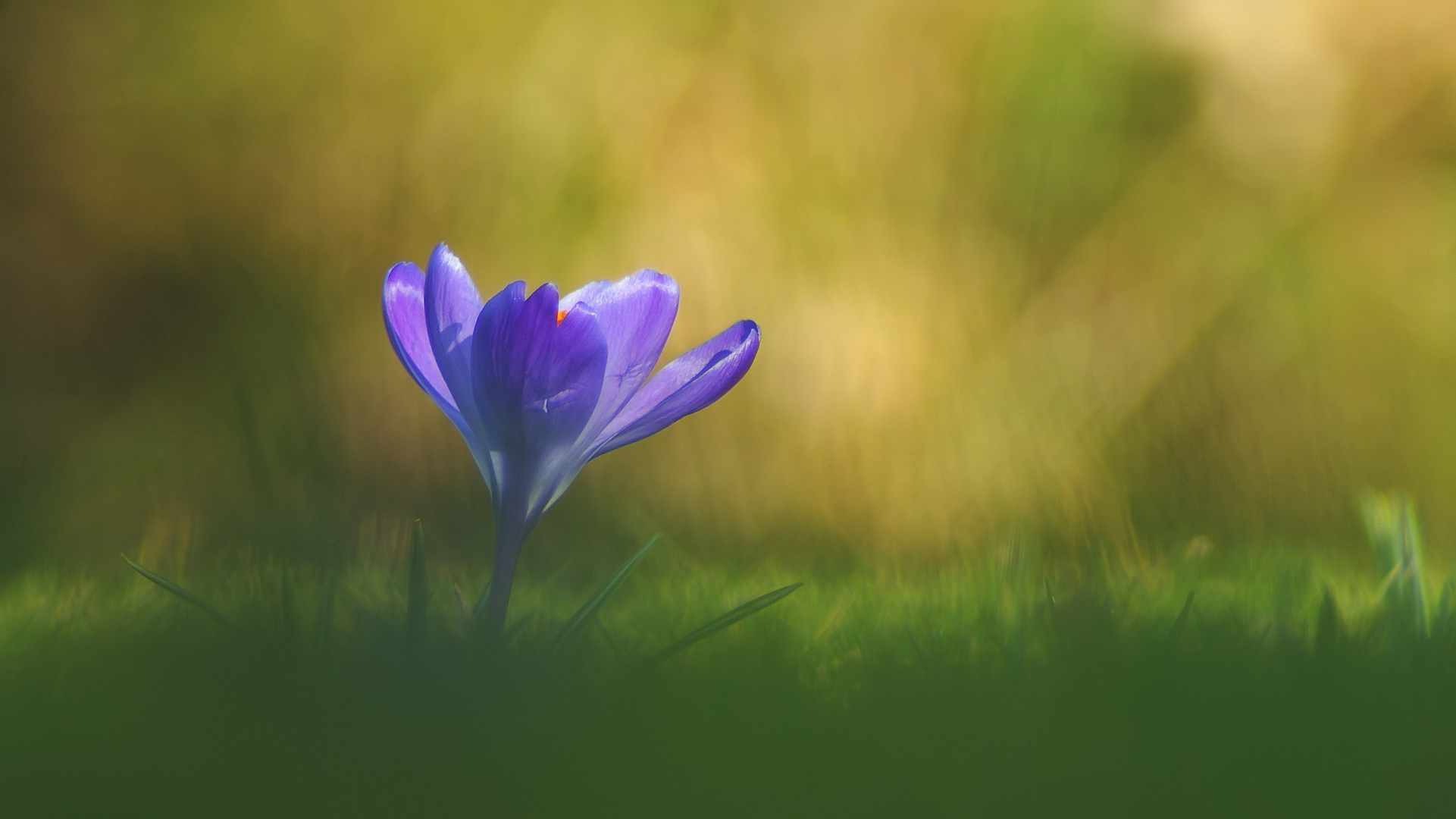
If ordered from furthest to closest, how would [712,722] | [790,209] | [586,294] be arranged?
[790,209] < [586,294] < [712,722]

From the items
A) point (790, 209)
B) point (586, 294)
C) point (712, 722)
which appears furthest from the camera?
Answer: point (790, 209)

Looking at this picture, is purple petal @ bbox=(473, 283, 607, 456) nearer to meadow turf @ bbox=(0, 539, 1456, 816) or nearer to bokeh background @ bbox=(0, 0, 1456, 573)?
meadow turf @ bbox=(0, 539, 1456, 816)

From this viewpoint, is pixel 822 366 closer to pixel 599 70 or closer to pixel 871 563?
pixel 599 70

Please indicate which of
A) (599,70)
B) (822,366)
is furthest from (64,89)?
(822,366)

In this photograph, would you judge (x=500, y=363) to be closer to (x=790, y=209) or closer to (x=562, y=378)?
(x=562, y=378)

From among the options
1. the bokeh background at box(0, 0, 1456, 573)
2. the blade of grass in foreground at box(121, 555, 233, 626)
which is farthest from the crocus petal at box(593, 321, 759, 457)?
the bokeh background at box(0, 0, 1456, 573)

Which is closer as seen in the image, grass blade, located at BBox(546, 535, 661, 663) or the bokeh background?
grass blade, located at BBox(546, 535, 661, 663)

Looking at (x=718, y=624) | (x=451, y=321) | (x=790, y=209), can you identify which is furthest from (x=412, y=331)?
(x=790, y=209)
